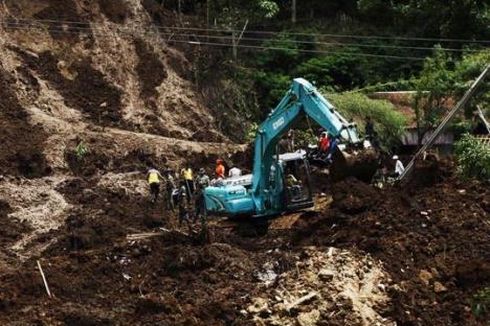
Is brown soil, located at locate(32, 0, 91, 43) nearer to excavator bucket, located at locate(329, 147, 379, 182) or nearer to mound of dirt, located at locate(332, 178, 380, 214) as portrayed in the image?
mound of dirt, located at locate(332, 178, 380, 214)

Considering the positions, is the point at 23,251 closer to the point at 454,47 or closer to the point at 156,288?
the point at 156,288

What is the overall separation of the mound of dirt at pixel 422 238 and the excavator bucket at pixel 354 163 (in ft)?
1.83

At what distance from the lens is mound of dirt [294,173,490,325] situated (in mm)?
13070

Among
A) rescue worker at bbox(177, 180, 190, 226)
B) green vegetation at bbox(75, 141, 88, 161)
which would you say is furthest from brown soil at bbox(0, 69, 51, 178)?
rescue worker at bbox(177, 180, 190, 226)

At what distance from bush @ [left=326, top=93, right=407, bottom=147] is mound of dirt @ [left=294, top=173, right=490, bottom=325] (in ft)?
39.8

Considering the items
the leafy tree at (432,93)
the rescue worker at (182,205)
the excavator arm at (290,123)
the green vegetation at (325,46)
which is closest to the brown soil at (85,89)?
the green vegetation at (325,46)

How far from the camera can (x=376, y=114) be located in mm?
30312

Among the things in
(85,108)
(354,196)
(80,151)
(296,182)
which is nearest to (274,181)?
(296,182)

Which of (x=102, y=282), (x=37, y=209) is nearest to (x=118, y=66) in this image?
(x=37, y=209)

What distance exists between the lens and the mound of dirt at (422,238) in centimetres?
1307

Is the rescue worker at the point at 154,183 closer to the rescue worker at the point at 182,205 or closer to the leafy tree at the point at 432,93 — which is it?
the rescue worker at the point at 182,205

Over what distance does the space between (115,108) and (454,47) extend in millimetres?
15472

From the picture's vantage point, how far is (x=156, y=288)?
48.0 feet

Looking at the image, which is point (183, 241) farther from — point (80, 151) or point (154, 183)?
point (80, 151)
